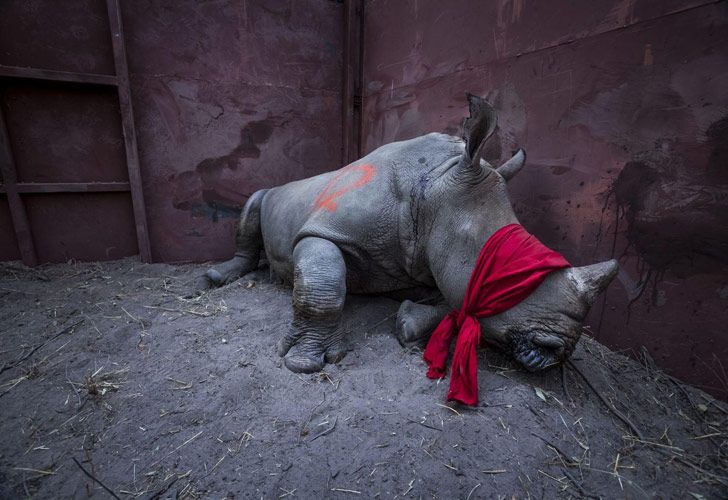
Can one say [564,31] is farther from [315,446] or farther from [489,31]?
[315,446]

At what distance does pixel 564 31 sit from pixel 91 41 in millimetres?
4520

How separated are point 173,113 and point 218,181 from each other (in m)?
0.88

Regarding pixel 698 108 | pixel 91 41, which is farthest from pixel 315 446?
pixel 91 41

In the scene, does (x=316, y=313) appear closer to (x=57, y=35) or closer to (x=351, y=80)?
(x=351, y=80)

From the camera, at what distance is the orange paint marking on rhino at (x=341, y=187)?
2.59 meters

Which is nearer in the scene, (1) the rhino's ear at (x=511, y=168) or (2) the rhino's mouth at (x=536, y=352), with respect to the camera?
(2) the rhino's mouth at (x=536, y=352)

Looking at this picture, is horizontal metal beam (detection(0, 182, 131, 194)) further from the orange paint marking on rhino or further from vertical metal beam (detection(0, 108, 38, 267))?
the orange paint marking on rhino

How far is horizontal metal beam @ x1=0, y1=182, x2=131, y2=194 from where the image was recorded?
370cm

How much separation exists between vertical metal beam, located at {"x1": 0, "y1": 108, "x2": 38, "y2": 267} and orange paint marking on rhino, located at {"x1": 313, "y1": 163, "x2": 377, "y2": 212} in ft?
10.8

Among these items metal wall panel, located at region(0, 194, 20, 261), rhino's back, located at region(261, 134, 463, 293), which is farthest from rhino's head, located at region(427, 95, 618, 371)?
metal wall panel, located at region(0, 194, 20, 261)

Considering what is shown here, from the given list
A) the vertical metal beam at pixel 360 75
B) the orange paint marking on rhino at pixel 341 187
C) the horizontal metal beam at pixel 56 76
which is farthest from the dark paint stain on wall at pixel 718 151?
the horizontal metal beam at pixel 56 76

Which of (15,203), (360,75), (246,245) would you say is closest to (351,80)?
(360,75)

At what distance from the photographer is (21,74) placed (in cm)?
348

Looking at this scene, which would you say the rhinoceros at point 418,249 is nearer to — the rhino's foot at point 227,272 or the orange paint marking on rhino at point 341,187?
the orange paint marking on rhino at point 341,187
